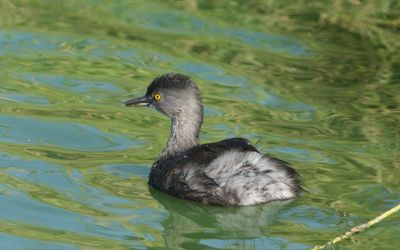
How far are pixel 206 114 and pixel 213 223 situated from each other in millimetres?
2689

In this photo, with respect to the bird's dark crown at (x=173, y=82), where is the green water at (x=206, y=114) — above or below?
below

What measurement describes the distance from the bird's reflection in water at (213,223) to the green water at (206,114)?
14 millimetres

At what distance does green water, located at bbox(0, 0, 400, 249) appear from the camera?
764 cm

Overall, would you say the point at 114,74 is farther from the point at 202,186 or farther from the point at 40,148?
the point at 202,186

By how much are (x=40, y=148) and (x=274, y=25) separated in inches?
182

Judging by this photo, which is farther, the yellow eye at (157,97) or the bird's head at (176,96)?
the yellow eye at (157,97)

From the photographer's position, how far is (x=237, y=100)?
1077 centimetres

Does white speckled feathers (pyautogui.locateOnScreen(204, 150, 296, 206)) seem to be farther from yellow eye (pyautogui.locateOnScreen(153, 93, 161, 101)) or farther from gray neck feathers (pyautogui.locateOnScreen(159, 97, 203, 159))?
yellow eye (pyautogui.locateOnScreen(153, 93, 161, 101))

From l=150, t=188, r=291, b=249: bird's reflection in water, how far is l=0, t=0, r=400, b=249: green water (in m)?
0.01

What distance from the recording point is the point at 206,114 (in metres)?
10.4

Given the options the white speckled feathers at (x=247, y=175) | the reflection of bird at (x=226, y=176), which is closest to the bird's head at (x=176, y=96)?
the reflection of bird at (x=226, y=176)

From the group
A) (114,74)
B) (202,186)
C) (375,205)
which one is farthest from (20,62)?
(375,205)

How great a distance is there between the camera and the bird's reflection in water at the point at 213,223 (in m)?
7.40

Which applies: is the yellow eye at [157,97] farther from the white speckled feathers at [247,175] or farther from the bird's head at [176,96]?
the white speckled feathers at [247,175]
